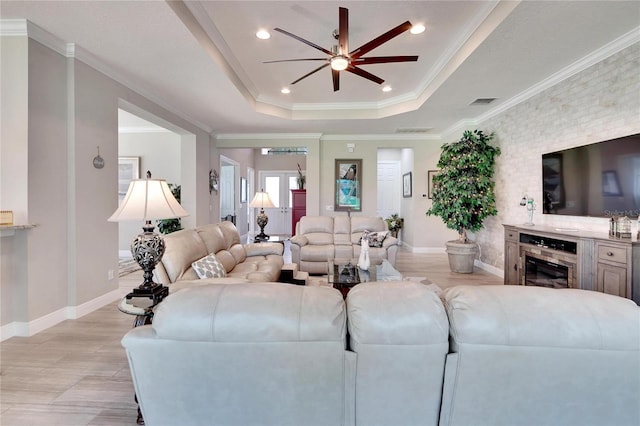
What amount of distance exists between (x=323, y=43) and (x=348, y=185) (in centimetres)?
377

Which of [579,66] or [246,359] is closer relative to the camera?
[246,359]

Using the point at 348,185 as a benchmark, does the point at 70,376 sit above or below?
below

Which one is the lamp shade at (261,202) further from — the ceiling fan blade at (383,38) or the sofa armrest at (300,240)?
the ceiling fan blade at (383,38)

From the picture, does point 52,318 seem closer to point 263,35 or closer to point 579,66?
point 263,35

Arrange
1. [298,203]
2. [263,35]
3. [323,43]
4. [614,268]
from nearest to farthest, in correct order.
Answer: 1. [614,268]
2. [263,35]
3. [323,43]
4. [298,203]

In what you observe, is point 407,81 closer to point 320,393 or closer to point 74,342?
point 320,393

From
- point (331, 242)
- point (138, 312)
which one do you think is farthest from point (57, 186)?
point (331, 242)

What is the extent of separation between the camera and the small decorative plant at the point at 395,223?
7.82m

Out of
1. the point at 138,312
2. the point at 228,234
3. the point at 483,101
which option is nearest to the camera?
the point at 138,312

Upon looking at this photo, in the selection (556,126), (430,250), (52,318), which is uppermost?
(556,126)

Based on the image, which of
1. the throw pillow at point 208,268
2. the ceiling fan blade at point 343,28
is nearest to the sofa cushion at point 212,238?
the throw pillow at point 208,268

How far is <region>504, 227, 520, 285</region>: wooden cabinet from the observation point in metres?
3.79

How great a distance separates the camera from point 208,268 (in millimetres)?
2607

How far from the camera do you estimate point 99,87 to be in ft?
10.9
